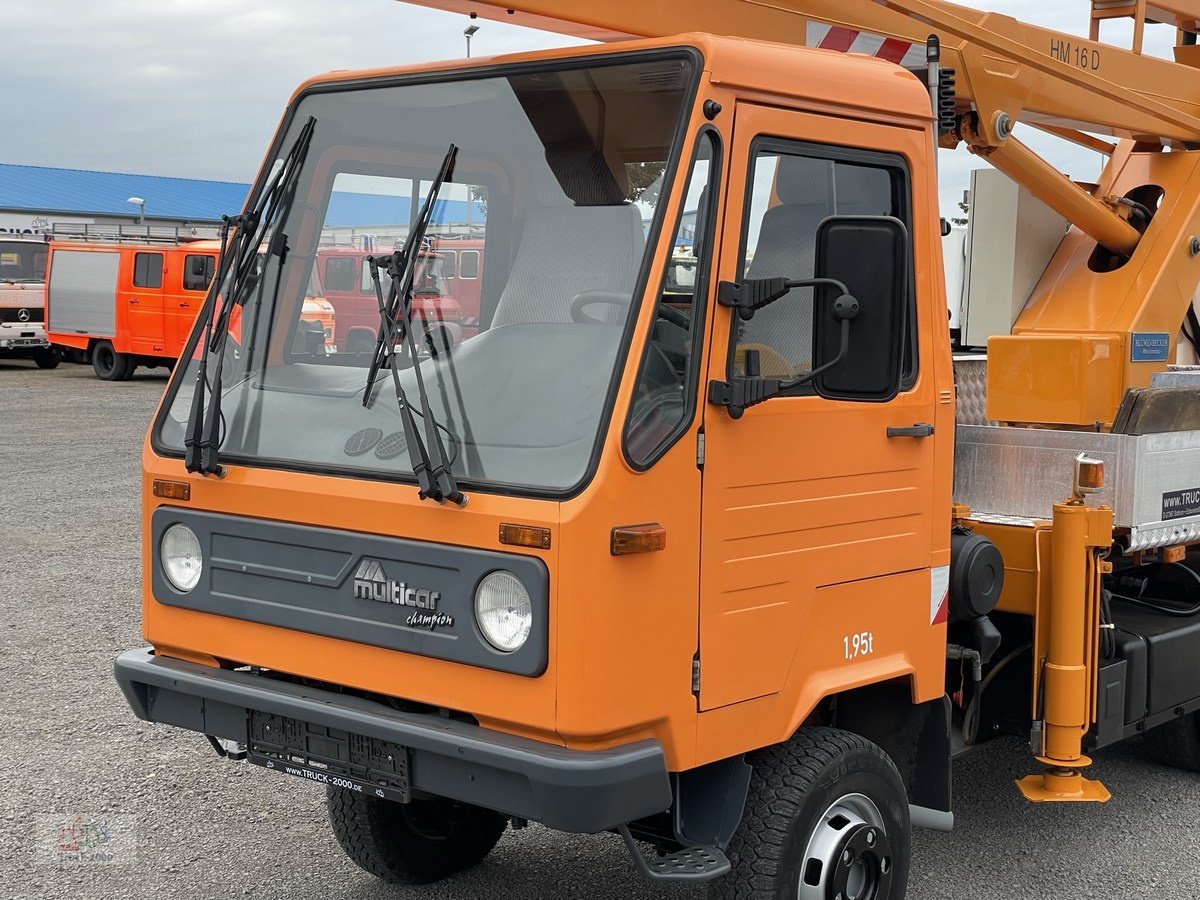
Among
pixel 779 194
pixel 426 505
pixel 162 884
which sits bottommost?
pixel 162 884

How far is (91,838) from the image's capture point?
16.1 feet

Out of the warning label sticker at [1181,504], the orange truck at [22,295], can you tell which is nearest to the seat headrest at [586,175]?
the warning label sticker at [1181,504]

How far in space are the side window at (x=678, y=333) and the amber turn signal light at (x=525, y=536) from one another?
0.26m

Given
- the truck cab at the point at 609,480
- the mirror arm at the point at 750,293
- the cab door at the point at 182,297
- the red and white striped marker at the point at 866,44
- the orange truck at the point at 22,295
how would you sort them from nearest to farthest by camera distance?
the truck cab at the point at 609,480
the mirror arm at the point at 750,293
the red and white striped marker at the point at 866,44
the cab door at the point at 182,297
the orange truck at the point at 22,295

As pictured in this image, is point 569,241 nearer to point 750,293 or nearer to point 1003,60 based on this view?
point 750,293

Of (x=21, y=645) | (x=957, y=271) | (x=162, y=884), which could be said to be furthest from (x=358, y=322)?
(x=21, y=645)

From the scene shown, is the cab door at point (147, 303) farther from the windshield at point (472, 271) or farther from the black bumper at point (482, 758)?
the black bumper at point (482, 758)

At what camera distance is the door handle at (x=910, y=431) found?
380cm

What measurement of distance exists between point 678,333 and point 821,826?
1.36 m

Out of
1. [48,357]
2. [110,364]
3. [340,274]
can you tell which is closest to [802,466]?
[340,274]

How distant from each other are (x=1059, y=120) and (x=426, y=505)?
3313mm

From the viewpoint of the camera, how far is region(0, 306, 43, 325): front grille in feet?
87.5

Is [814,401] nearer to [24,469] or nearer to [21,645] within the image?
[21,645]

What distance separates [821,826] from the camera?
145 inches
